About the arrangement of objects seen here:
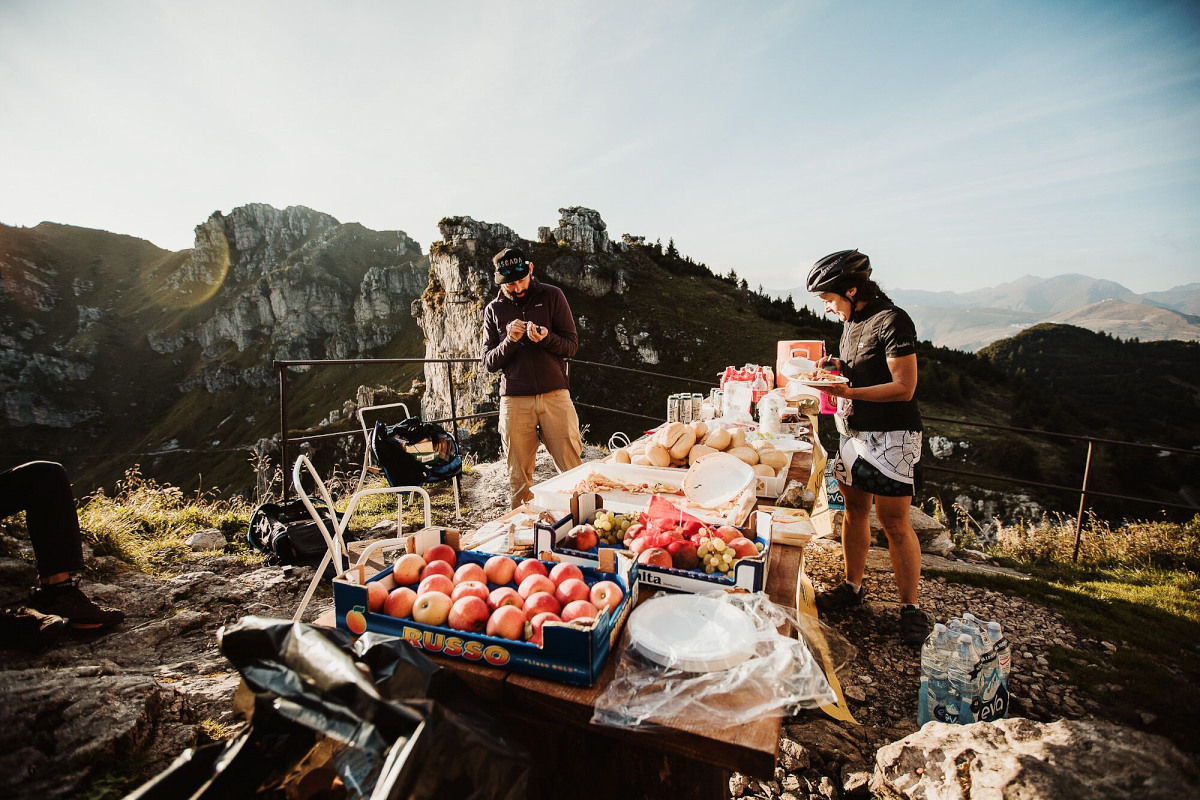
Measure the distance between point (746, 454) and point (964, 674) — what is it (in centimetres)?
143

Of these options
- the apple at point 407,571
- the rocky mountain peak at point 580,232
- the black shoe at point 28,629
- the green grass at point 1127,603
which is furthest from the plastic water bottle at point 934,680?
the rocky mountain peak at point 580,232

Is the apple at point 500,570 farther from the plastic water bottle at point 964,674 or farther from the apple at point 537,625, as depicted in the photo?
the plastic water bottle at point 964,674

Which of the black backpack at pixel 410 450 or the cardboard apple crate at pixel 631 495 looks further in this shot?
the black backpack at pixel 410 450

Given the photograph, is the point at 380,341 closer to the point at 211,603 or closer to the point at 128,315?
the point at 128,315

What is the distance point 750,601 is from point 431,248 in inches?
2248

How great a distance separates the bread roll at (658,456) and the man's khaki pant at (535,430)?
118 cm

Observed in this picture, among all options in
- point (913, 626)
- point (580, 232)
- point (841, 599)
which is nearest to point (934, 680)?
point (913, 626)

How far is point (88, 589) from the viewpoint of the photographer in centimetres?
296

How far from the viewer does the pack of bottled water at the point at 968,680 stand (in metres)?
2.34

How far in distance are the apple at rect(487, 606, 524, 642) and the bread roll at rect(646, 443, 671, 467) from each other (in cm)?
170

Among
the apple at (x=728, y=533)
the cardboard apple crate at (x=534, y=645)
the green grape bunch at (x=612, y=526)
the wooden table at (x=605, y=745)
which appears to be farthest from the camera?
the green grape bunch at (x=612, y=526)

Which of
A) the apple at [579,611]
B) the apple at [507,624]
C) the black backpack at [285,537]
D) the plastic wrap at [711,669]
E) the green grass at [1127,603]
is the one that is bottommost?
the green grass at [1127,603]

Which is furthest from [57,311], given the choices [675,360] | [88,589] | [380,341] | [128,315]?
[88,589]

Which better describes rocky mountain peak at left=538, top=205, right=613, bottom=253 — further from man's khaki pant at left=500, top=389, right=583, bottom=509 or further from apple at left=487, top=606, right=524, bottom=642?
apple at left=487, top=606, right=524, bottom=642
